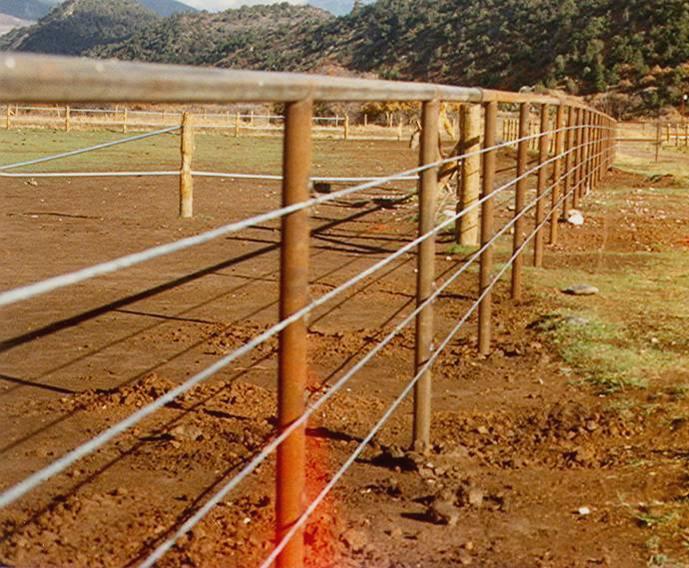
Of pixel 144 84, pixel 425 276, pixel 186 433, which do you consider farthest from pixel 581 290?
pixel 144 84

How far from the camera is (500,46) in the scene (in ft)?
297

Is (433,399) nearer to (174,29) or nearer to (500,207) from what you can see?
(500,207)

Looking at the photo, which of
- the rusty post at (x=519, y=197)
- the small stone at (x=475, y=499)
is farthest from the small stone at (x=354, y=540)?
the rusty post at (x=519, y=197)

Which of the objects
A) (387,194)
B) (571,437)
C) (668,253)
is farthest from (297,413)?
(387,194)

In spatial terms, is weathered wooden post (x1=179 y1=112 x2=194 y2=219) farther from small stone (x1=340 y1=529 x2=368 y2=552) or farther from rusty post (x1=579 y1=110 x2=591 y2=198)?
small stone (x1=340 y1=529 x2=368 y2=552)

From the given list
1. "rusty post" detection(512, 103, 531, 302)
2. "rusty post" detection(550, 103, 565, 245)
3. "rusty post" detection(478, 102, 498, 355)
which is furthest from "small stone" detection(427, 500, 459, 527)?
"rusty post" detection(550, 103, 565, 245)

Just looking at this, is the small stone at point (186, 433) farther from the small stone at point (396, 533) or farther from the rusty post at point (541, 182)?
the rusty post at point (541, 182)

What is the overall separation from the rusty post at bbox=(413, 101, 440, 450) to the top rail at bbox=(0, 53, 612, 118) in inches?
51.8

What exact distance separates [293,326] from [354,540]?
1183mm

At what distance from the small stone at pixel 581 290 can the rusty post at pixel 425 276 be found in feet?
12.7

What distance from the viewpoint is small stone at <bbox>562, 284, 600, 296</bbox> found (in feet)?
27.7

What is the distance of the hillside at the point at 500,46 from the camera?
73.6 m

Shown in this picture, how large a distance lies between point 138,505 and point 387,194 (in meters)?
13.3

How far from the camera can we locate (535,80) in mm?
80188
